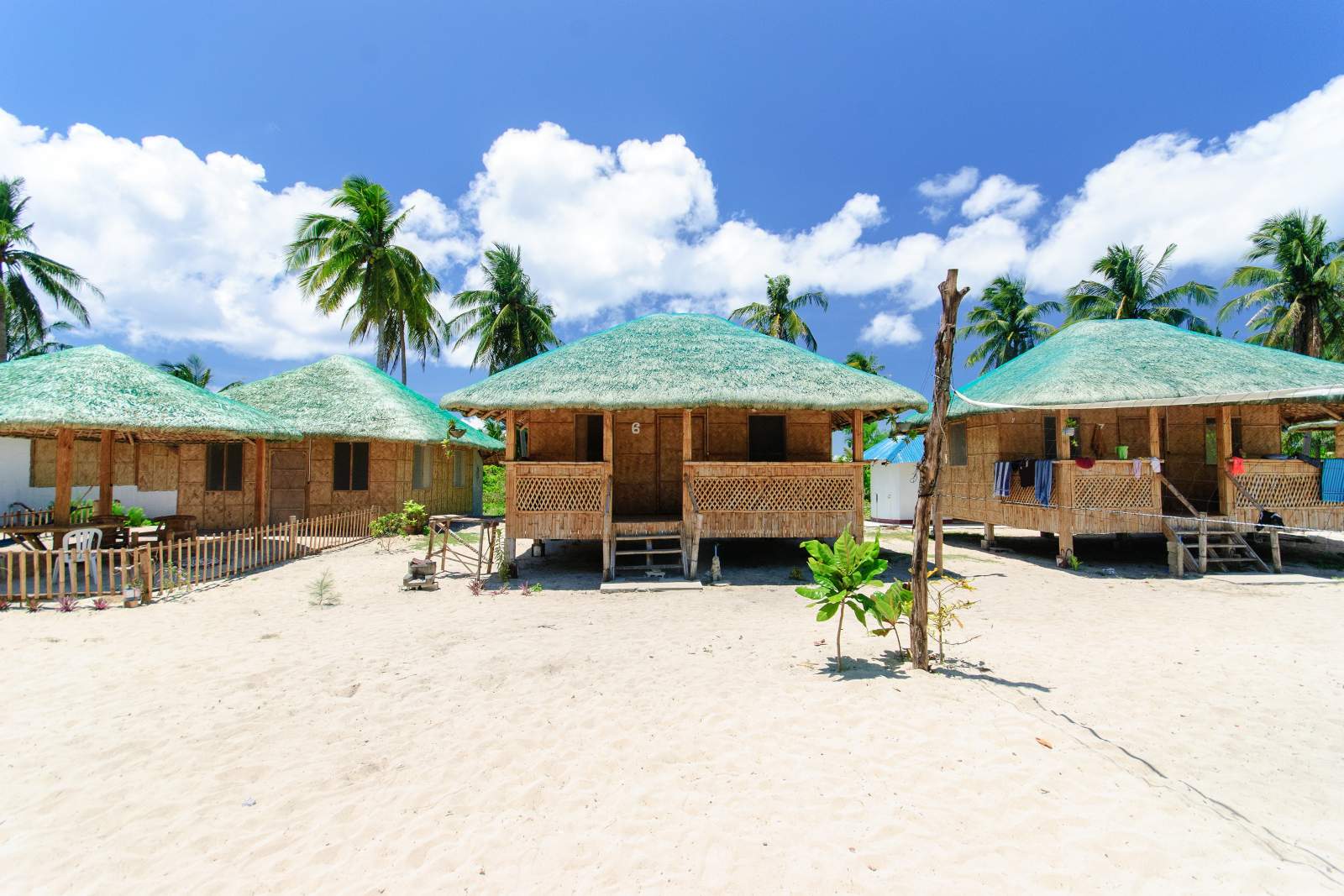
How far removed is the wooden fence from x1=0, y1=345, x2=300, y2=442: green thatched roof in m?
2.04

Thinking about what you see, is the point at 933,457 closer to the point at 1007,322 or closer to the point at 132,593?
the point at 132,593

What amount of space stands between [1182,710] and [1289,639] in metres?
3.54

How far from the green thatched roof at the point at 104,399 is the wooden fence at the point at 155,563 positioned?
6.69 feet

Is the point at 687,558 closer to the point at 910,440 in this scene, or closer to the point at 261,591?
the point at 261,591

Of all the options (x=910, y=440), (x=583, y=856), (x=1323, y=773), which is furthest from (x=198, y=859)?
(x=910, y=440)

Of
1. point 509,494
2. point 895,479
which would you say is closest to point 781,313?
point 895,479

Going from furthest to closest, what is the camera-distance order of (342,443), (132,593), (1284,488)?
(342,443) → (1284,488) → (132,593)

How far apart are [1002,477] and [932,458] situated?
866 centimetres

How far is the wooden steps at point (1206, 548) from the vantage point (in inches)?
415

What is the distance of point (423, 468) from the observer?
60.4 ft

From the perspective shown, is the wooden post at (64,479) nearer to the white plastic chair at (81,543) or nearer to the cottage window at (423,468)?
the white plastic chair at (81,543)

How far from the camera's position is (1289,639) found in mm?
6574

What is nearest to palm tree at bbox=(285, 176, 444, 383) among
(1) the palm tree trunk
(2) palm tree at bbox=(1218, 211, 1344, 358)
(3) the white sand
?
(1) the palm tree trunk

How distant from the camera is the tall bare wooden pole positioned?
527cm
